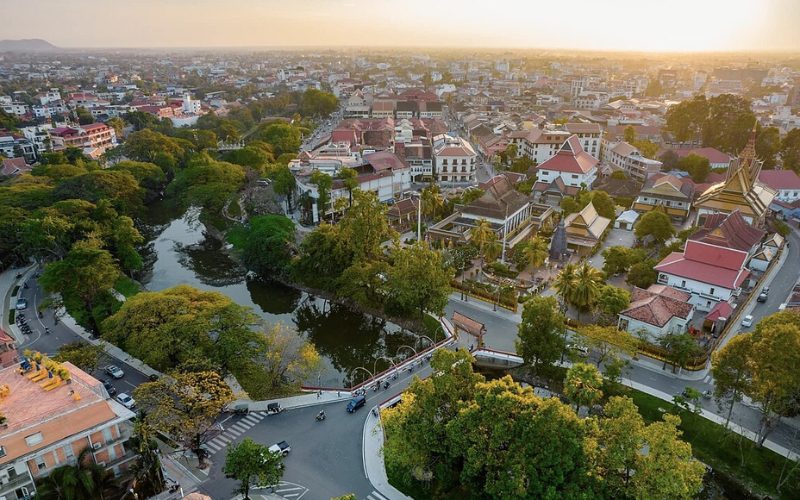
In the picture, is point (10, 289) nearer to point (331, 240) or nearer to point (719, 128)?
point (331, 240)

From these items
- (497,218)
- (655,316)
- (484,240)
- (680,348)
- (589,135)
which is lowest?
(680,348)

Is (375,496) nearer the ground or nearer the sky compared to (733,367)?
nearer the ground

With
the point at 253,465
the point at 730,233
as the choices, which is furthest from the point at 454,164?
the point at 253,465

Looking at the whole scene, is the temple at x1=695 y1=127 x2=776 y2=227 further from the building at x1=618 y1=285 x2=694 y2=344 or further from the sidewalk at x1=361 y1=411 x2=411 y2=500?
the sidewalk at x1=361 y1=411 x2=411 y2=500

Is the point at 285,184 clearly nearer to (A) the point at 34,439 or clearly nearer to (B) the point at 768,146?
(A) the point at 34,439

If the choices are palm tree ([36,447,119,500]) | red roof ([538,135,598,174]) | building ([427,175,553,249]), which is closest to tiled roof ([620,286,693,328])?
building ([427,175,553,249])

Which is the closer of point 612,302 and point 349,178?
point 612,302

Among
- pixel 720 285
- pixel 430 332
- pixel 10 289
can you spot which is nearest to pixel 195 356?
pixel 430 332

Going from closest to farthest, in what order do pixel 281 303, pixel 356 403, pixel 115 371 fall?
pixel 356 403
pixel 115 371
pixel 281 303
